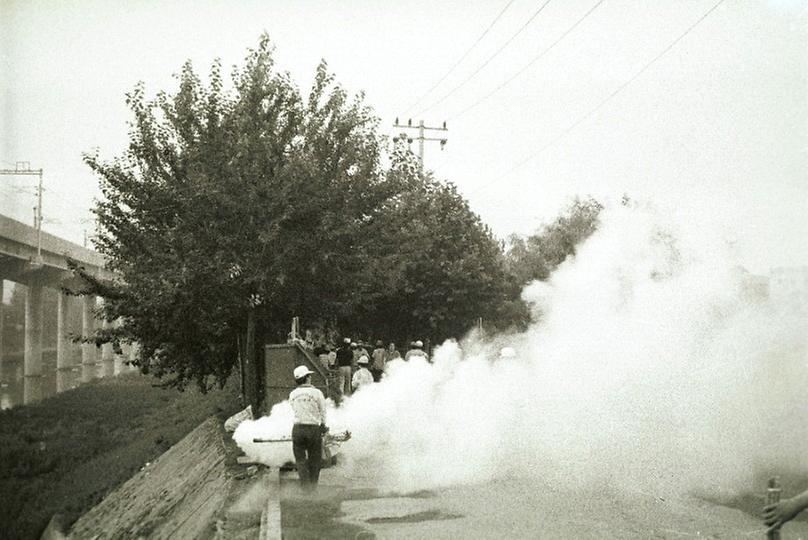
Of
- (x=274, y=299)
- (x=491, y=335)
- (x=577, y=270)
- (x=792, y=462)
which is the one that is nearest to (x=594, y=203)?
(x=491, y=335)

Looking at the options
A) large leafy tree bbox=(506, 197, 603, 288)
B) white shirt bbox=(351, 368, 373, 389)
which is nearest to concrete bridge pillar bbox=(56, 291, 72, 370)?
large leafy tree bbox=(506, 197, 603, 288)

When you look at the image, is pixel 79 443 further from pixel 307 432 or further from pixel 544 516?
pixel 544 516

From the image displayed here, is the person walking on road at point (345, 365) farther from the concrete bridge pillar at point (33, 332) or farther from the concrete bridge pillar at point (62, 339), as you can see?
the concrete bridge pillar at point (62, 339)

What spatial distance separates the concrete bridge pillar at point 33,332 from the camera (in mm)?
56594

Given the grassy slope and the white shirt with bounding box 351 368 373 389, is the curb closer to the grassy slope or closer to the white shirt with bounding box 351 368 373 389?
the white shirt with bounding box 351 368 373 389

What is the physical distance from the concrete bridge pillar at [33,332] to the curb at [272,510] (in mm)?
49313

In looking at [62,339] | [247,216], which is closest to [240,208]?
[247,216]

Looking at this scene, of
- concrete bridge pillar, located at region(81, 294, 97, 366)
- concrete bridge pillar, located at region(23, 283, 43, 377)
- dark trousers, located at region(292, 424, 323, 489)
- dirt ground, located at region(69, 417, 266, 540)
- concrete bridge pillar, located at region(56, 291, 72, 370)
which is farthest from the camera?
concrete bridge pillar, located at region(81, 294, 97, 366)

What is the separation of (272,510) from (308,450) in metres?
1.64

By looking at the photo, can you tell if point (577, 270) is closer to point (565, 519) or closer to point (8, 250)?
point (565, 519)

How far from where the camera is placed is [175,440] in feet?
80.4

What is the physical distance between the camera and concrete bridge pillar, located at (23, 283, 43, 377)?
5659 cm

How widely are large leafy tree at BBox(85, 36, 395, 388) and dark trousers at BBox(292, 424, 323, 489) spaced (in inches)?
285

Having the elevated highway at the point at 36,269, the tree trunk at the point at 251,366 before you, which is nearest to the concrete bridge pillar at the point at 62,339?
the elevated highway at the point at 36,269
